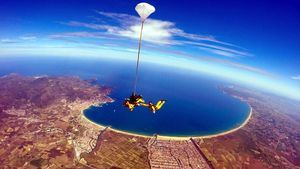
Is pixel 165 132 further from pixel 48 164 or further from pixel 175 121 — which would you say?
pixel 48 164

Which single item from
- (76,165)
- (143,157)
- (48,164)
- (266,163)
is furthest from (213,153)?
(48,164)

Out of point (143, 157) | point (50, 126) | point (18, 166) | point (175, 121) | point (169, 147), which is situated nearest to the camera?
point (18, 166)

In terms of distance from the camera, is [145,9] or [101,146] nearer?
[145,9]

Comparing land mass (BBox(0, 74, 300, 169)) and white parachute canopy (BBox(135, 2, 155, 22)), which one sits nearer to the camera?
white parachute canopy (BBox(135, 2, 155, 22))

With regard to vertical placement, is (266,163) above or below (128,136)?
below

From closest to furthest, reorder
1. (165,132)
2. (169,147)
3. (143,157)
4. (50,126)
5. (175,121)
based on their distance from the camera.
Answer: (143,157)
(169,147)
(50,126)
(165,132)
(175,121)

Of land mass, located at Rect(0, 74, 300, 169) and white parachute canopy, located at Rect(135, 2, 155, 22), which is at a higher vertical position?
white parachute canopy, located at Rect(135, 2, 155, 22)

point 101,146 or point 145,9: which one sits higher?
point 145,9

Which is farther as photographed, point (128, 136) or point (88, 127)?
point (88, 127)
